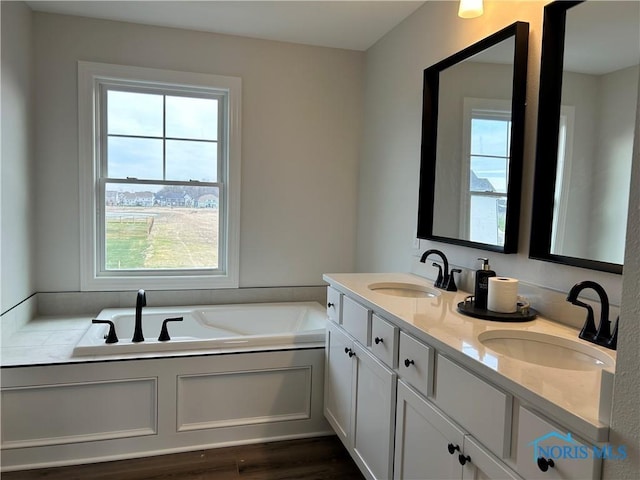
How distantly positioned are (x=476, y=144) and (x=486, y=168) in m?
0.14

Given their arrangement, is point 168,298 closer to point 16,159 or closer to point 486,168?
point 16,159

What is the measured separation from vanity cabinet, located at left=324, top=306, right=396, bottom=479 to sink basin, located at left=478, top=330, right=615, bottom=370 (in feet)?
1.38

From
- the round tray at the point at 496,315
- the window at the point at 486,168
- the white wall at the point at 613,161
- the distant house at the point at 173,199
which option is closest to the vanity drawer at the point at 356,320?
the round tray at the point at 496,315

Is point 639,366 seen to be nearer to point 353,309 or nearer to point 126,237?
point 353,309

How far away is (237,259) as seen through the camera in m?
3.34

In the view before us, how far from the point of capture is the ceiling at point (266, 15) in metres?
2.69

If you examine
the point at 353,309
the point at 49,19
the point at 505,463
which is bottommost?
the point at 505,463

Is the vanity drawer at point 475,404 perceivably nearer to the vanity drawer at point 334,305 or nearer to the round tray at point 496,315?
the round tray at point 496,315

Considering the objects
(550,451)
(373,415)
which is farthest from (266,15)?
(550,451)

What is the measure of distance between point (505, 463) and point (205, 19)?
9.62 ft

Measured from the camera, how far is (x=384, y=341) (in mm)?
1777

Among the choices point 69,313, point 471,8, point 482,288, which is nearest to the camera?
point 482,288

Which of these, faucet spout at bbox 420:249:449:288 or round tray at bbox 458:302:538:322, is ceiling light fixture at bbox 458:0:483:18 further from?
round tray at bbox 458:302:538:322

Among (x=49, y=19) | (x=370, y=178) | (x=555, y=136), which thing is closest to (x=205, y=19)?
(x=49, y=19)
